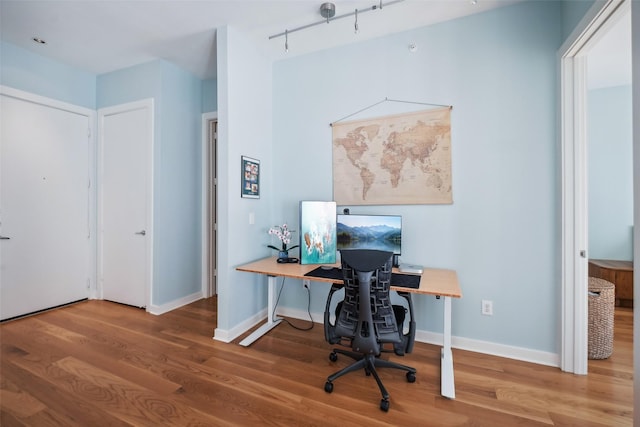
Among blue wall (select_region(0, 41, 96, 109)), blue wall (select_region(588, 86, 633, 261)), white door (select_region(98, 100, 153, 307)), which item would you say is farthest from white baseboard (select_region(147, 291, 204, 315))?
blue wall (select_region(588, 86, 633, 261))

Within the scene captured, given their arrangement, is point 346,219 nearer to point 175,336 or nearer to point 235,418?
point 235,418

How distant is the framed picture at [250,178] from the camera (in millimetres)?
2623

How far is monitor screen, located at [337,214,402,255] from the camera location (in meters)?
2.36

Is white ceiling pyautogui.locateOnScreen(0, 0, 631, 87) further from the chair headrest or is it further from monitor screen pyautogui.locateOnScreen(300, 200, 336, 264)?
the chair headrest

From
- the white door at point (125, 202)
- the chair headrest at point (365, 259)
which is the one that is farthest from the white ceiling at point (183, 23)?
the chair headrest at point (365, 259)

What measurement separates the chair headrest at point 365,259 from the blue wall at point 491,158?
3.00 ft

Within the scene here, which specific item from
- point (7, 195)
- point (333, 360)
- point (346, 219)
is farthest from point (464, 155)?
point (7, 195)

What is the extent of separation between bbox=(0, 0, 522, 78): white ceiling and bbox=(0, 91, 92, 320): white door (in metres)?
0.76

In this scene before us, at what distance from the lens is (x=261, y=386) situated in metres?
1.84

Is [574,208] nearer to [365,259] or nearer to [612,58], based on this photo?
[365,259]

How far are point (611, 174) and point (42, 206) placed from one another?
22.6ft

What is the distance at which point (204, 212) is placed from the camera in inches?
142

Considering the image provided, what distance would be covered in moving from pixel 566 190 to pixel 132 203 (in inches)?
166

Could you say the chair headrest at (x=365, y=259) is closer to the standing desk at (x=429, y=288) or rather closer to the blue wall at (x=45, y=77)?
the standing desk at (x=429, y=288)
